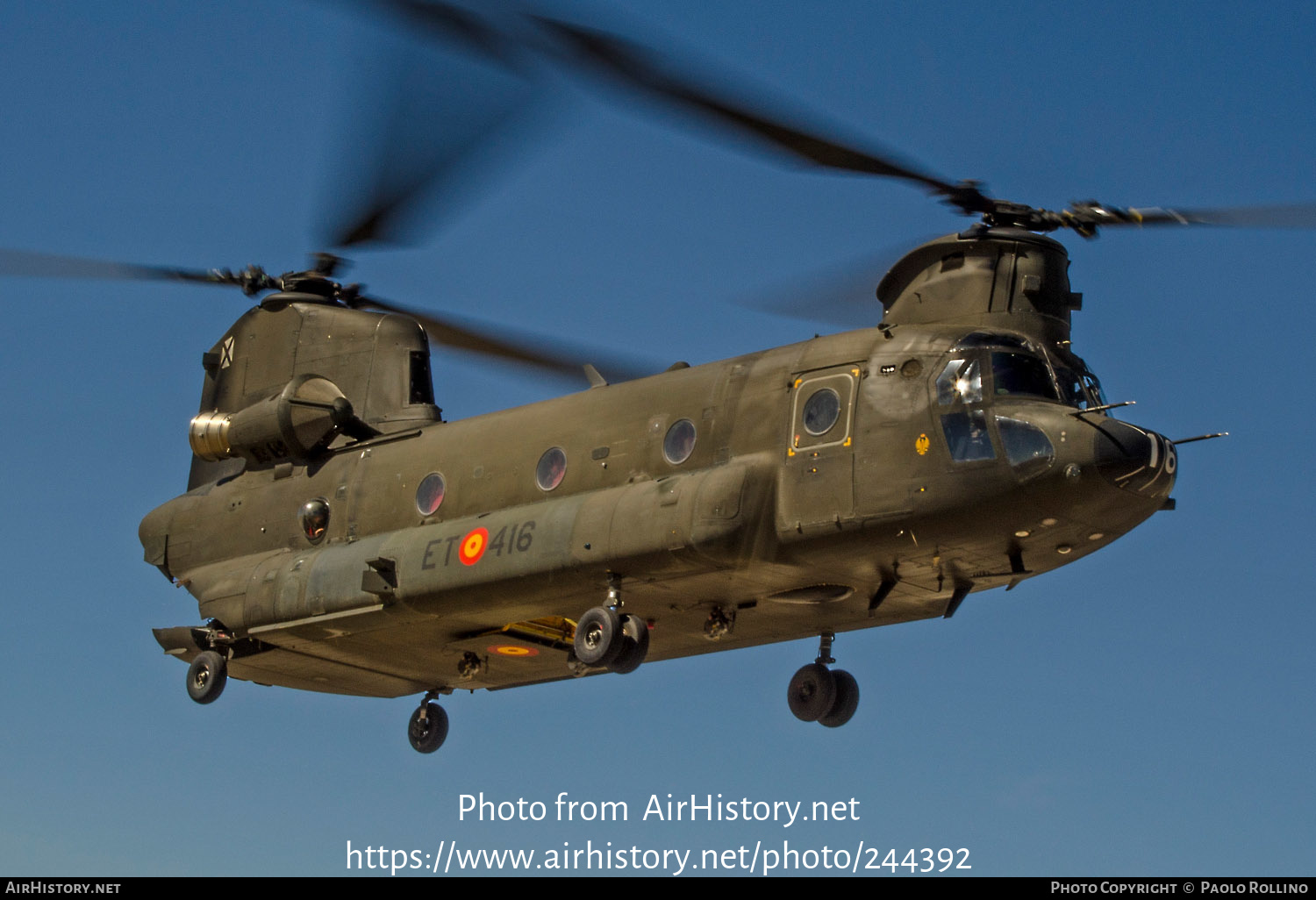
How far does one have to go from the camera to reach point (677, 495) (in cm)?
2053

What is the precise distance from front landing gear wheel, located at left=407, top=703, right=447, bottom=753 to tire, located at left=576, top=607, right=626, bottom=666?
5711 millimetres

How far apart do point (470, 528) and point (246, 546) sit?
434 centimetres

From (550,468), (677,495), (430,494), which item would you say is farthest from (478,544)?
(677,495)

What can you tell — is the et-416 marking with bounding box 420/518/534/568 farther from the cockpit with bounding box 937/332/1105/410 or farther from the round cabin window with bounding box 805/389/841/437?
the cockpit with bounding box 937/332/1105/410

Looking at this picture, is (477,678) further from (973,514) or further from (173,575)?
(973,514)

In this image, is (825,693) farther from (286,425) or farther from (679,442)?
(286,425)

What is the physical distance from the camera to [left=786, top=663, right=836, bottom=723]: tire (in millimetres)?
22359

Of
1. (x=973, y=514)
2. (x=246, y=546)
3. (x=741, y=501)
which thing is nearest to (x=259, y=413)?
(x=246, y=546)

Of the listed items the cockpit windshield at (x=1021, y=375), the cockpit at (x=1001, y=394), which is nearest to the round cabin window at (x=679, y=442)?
the cockpit at (x=1001, y=394)

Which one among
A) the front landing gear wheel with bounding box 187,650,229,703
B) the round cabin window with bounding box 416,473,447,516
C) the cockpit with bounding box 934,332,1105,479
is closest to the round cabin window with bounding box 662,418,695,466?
the cockpit with bounding box 934,332,1105,479

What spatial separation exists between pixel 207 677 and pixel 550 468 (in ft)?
19.4

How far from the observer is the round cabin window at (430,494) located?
2339cm

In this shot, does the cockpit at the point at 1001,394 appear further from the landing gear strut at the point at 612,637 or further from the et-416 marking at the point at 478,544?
the et-416 marking at the point at 478,544

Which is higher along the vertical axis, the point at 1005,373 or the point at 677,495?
the point at 1005,373
